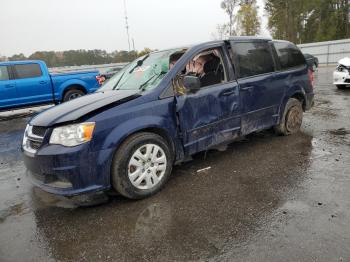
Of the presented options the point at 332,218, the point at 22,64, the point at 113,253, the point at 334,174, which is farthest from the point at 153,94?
the point at 22,64

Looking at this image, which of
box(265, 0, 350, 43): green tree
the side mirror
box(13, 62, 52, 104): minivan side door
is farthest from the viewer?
box(265, 0, 350, 43): green tree

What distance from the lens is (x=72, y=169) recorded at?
117 inches

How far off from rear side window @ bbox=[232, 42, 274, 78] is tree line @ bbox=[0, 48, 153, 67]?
26073mm

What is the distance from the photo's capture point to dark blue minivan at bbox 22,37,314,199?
10.0 ft

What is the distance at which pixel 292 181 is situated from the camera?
3.64 meters

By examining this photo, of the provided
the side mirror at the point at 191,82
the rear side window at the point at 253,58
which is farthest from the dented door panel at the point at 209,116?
the rear side window at the point at 253,58

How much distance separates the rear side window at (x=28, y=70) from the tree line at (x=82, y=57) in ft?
67.8

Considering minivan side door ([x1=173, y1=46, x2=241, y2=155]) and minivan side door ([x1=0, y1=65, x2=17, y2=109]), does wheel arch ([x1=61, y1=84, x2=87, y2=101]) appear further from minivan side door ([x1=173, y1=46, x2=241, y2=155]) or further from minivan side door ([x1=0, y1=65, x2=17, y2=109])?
minivan side door ([x1=173, y1=46, x2=241, y2=155])

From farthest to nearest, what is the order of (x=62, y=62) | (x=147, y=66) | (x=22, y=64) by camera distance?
(x=62, y=62)
(x=22, y=64)
(x=147, y=66)

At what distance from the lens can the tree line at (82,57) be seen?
33312 millimetres

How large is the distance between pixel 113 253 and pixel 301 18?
55793mm

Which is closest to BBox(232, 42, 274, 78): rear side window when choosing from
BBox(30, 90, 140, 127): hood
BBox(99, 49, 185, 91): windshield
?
Result: BBox(99, 49, 185, 91): windshield

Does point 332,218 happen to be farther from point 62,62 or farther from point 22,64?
point 62,62

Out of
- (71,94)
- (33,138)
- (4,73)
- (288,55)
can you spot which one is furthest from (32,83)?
(288,55)
